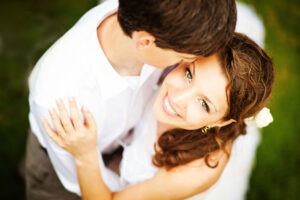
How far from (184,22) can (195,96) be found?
1.56 ft

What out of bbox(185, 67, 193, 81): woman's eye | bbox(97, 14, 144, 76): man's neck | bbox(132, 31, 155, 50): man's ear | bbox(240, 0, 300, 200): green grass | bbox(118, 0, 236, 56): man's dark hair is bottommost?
bbox(240, 0, 300, 200): green grass

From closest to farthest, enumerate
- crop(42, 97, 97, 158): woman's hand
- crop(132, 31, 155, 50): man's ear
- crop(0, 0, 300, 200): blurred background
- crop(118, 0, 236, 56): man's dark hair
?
crop(118, 0, 236, 56): man's dark hair
crop(132, 31, 155, 50): man's ear
crop(42, 97, 97, 158): woman's hand
crop(0, 0, 300, 200): blurred background

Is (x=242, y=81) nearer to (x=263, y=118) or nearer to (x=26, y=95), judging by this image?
(x=263, y=118)

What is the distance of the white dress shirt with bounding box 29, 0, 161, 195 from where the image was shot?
5.01 feet

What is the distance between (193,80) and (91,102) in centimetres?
58

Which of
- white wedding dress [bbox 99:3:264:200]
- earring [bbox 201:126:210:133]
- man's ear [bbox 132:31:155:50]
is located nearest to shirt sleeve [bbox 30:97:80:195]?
white wedding dress [bbox 99:3:264:200]

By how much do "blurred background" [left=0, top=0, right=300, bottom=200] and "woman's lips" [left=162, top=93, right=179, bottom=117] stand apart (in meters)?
1.63

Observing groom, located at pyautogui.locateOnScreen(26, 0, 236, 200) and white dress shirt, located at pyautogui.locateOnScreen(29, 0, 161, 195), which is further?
white dress shirt, located at pyautogui.locateOnScreen(29, 0, 161, 195)

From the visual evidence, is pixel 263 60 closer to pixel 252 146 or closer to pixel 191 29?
pixel 191 29

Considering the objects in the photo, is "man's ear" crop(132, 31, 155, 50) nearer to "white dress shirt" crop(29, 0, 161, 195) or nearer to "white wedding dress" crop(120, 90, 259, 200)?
"white dress shirt" crop(29, 0, 161, 195)

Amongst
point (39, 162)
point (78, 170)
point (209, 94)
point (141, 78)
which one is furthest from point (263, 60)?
point (39, 162)

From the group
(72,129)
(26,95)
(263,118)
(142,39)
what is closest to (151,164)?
(72,129)

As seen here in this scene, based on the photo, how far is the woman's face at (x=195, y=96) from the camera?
1562 mm

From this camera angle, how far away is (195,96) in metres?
1.64
